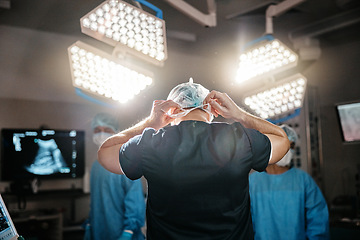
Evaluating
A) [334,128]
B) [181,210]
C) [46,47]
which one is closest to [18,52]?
[46,47]

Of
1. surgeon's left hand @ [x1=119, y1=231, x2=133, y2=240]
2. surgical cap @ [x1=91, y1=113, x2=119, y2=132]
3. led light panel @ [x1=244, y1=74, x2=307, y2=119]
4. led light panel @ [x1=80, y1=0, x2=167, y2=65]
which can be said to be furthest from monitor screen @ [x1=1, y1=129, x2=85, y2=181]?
led light panel @ [x1=80, y1=0, x2=167, y2=65]

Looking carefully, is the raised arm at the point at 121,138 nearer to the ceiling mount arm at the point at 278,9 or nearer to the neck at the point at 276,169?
the ceiling mount arm at the point at 278,9

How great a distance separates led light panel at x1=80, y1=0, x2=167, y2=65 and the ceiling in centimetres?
148

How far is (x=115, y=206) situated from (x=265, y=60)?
159 cm

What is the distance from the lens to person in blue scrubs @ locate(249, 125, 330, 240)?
7.79ft

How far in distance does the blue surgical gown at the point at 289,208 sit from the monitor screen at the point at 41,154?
2475mm

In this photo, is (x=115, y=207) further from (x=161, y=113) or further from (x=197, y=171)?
(x=197, y=171)

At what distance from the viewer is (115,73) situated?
1.85 m

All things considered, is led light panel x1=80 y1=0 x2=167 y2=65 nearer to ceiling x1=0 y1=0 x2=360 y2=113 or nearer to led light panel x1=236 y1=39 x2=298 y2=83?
led light panel x1=236 y1=39 x2=298 y2=83

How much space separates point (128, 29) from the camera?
1.74 meters

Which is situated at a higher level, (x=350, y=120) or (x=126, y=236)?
(x=350, y=120)

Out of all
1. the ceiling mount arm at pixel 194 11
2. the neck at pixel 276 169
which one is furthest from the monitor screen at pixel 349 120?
the ceiling mount arm at pixel 194 11

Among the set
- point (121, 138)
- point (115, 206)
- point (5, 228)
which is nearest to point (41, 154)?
point (115, 206)

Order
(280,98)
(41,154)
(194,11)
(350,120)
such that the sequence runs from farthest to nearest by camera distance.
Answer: (41,154) < (350,120) < (280,98) < (194,11)
